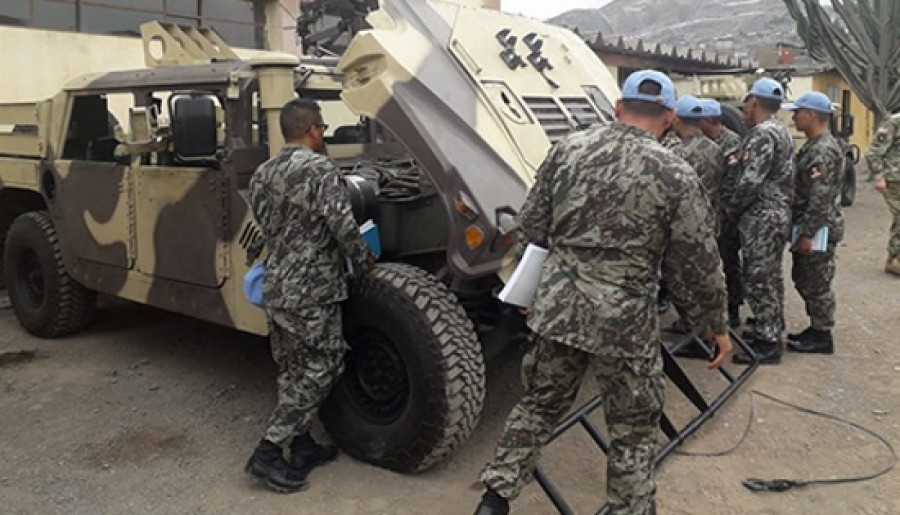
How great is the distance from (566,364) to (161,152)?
257 centimetres

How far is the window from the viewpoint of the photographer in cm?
808

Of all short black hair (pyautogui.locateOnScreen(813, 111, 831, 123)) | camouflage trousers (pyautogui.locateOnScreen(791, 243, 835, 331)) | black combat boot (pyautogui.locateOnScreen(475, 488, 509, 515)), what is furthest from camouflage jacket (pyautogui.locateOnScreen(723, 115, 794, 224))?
black combat boot (pyautogui.locateOnScreen(475, 488, 509, 515))

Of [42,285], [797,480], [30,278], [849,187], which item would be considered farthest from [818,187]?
[849,187]

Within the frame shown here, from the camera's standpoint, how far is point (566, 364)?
2770 millimetres

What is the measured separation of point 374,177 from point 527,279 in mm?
1330

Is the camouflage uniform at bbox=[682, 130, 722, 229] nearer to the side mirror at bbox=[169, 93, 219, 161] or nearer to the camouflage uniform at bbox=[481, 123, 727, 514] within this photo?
the camouflage uniform at bbox=[481, 123, 727, 514]

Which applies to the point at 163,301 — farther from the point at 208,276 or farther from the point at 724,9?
the point at 724,9

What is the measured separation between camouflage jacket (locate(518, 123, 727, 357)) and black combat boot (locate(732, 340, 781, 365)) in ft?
7.99

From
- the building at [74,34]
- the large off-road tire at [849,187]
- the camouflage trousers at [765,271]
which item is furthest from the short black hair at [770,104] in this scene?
the large off-road tire at [849,187]

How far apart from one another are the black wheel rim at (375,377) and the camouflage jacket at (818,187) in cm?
284

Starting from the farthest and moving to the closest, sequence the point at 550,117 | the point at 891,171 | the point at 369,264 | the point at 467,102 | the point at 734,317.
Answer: the point at 891,171, the point at 734,317, the point at 550,117, the point at 467,102, the point at 369,264

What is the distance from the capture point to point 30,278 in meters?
5.53

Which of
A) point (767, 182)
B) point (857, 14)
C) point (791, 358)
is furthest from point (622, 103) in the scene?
point (857, 14)

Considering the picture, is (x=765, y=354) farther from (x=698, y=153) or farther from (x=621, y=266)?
(x=621, y=266)
